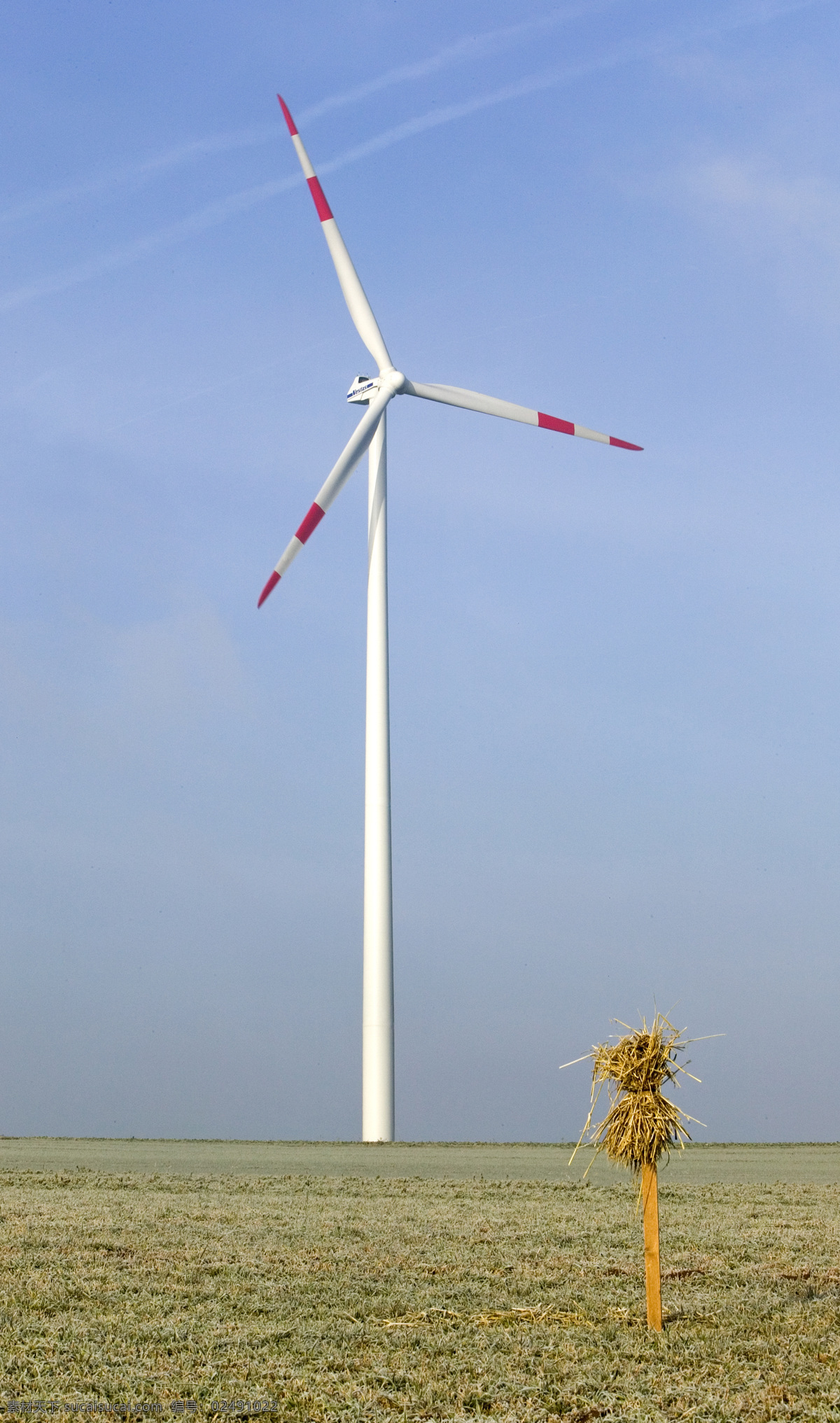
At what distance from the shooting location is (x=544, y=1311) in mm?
15281

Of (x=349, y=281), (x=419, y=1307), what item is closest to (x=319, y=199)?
(x=349, y=281)

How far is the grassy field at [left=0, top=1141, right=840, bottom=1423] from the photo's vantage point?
476 inches

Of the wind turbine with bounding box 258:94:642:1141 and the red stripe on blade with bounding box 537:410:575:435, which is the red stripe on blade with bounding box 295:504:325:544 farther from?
the red stripe on blade with bounding box 537:410:575:435

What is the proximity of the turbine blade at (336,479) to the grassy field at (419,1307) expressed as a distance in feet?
83.2

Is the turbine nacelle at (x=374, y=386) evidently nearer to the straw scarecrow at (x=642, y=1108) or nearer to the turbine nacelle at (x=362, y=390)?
the turbine nacelle at (x=362, y=390)

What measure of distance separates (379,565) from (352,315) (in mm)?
13136

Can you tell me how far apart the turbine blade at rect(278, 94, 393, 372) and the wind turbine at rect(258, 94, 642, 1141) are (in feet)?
0.12

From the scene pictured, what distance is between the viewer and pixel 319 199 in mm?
56812

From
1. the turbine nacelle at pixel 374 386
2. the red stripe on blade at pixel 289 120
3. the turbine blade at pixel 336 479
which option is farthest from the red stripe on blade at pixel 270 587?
the red stripe on blade at pixel 289 120

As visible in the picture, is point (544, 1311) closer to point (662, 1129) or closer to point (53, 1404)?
point (662, 1129)

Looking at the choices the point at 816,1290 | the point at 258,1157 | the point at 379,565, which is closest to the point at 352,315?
the point at 379,565

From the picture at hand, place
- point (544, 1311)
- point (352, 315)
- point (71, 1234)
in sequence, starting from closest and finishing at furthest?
point (544, 1311), point (71, 1234), point (352, 315)

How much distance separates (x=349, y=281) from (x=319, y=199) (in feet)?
13.7

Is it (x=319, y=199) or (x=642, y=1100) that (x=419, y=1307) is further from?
(x=319, y=199)
